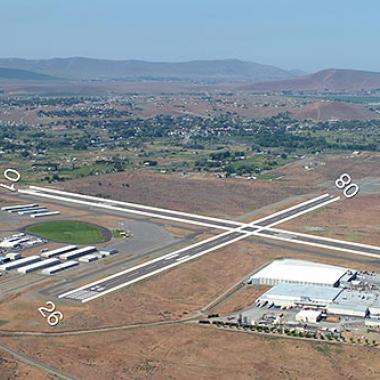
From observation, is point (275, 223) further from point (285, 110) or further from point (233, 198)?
point (285, 110)

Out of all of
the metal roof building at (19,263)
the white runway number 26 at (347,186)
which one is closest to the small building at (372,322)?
the white runway number 26 at (347,186)

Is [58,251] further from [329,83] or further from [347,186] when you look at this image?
[329,83]

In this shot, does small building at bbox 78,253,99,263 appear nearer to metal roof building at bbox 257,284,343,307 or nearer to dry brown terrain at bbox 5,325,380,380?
metal roof building at bbox 257,284,343,307

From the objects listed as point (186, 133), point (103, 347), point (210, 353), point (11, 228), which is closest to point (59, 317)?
point (103, 347)

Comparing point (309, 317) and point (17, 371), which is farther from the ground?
point (309, 317)

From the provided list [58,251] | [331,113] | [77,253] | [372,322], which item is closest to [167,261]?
[77,253]
